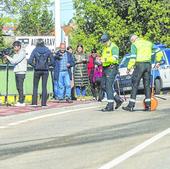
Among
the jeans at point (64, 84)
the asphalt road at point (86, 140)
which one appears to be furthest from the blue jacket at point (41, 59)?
the jeans at point (64, 84)

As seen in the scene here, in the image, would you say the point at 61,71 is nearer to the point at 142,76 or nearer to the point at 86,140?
the point at 142,76

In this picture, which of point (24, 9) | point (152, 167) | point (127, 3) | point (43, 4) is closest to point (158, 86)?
point (127, 3)

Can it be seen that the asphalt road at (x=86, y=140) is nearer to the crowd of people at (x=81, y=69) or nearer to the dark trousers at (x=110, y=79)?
the dark trousers at (x=110, y=79)

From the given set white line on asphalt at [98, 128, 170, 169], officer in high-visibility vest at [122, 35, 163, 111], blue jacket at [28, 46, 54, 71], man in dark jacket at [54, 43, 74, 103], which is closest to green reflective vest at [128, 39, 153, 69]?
officer in high-visibility vest at [122, 35, 163, 111]

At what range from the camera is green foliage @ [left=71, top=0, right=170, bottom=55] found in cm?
3522

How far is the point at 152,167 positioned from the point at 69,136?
11.2 feet

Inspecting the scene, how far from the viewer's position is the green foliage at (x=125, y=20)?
3522 cm

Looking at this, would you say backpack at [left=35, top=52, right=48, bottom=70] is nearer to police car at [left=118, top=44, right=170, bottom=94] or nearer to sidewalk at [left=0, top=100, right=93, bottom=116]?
sidewalk at [left=0, top=100, right=93, bottom=116]

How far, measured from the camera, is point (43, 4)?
49.5 meters

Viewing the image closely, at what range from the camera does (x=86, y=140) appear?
11094 mm

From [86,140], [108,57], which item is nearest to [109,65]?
[108,57]

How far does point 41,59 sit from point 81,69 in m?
2.65

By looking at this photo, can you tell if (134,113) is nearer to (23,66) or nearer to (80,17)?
Answer: (23,66)

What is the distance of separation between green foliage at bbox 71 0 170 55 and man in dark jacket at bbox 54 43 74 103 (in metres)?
16.2
